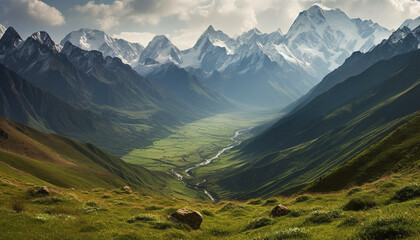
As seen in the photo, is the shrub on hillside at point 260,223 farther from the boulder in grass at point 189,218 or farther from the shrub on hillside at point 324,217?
the boulder in grass at point 189,218

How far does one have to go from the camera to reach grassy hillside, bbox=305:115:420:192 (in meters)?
68.0

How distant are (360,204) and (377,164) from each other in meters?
45.7

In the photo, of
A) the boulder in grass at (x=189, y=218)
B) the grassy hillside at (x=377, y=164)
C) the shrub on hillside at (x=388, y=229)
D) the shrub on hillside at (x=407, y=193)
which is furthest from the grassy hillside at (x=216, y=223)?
the grassy hillside at (x=377, y=164)

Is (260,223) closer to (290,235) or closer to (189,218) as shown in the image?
(189,218)

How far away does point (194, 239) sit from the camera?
104 feet

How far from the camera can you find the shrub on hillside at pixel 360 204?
3459 centimetres

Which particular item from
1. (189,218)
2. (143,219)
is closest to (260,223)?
(189,218)

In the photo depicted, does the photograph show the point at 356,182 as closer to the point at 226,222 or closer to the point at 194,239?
the point at 226,222

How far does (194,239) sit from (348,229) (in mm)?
14955

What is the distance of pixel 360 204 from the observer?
115 ft

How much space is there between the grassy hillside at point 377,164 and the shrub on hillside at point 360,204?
104ft

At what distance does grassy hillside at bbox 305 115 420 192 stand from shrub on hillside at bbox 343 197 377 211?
3169cm

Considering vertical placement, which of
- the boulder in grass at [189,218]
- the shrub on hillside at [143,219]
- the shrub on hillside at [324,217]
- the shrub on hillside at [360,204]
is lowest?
the shrub on hillside at [360,204]

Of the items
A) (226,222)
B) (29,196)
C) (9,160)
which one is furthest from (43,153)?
(226,222)
